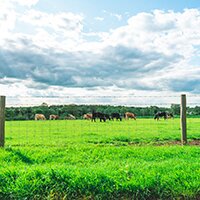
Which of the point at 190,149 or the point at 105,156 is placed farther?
the point at 190,149

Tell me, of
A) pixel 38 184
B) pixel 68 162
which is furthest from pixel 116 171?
pixel 68 162

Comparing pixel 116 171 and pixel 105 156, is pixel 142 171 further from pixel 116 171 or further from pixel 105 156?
pixel 105 156

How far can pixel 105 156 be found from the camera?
11.5 metres

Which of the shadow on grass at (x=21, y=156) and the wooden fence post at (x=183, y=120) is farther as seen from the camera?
the wooden fence post at (x=183, y=120)

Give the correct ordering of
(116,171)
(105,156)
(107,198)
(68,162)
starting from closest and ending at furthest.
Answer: (107,198)
(116,171)
(68,162)
(105,156)

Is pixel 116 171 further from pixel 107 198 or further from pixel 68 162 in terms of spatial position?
pixel 68 162

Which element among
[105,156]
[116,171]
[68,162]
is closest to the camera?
[116,171]

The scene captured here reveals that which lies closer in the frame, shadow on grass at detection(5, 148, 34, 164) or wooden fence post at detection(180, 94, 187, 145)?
shadow on grass at detection(5, 148, 34, 164)

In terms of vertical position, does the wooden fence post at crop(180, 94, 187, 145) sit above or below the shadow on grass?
above

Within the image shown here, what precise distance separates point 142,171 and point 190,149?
16.5ft

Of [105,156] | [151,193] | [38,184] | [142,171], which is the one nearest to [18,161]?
[105,156]

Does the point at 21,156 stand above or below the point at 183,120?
below

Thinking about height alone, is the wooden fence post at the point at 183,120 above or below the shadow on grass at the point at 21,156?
above

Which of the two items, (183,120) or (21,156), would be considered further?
(183,120)
